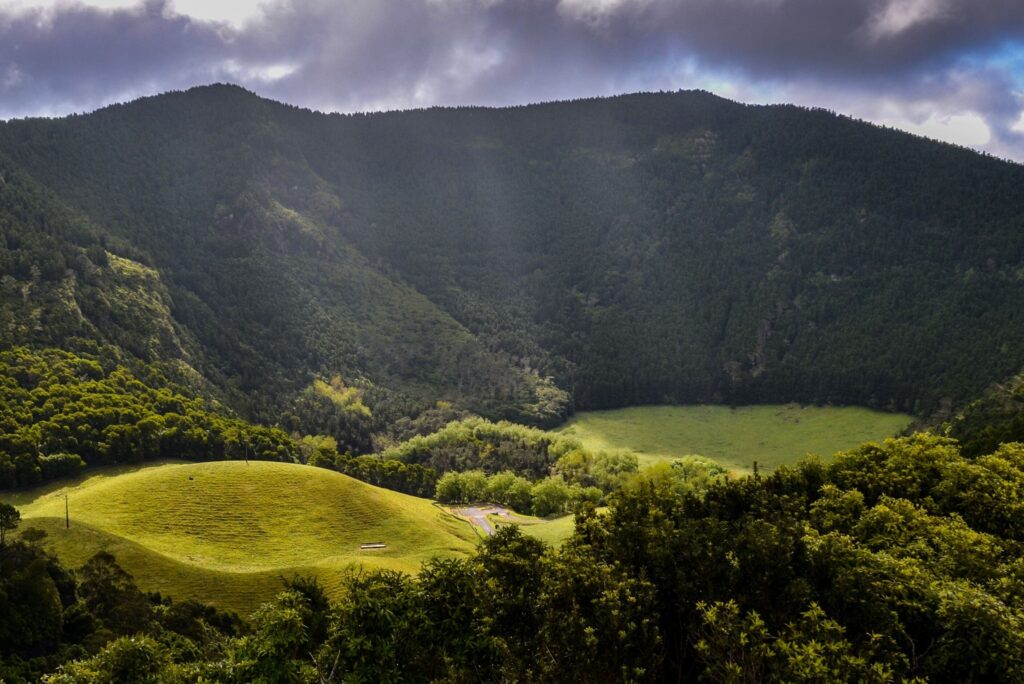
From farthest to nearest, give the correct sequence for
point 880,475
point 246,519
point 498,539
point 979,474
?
1. point 246,519
2. point 880,475
3. point 979,474
4. point 498,539

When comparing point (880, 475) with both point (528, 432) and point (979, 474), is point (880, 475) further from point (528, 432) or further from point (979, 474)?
point (528, 432)

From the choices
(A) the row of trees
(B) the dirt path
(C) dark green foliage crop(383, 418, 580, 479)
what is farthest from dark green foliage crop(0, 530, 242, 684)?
(C) dark green foliage crop(383, 418, 580, 479)

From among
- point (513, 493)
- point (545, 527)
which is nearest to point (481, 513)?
point (513, 493)

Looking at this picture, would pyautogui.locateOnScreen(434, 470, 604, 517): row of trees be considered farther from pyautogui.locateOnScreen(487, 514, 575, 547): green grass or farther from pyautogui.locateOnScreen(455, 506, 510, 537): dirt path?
pyautogui.locateOnScreen(487, 514, 575, 547): green grass

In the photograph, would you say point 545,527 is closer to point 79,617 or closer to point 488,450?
point 79,617

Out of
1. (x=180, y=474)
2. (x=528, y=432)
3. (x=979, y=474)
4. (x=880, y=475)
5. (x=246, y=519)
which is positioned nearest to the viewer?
(x=979, y=474)

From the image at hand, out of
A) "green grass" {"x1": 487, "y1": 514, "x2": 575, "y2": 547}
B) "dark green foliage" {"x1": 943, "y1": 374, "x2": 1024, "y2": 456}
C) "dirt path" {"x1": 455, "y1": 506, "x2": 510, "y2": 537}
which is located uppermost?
"dark green foliage" {"x1": 943, "y1": 374, "x2": 1024, "y2": 456}

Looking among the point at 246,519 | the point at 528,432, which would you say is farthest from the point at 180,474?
the point at 528,432
